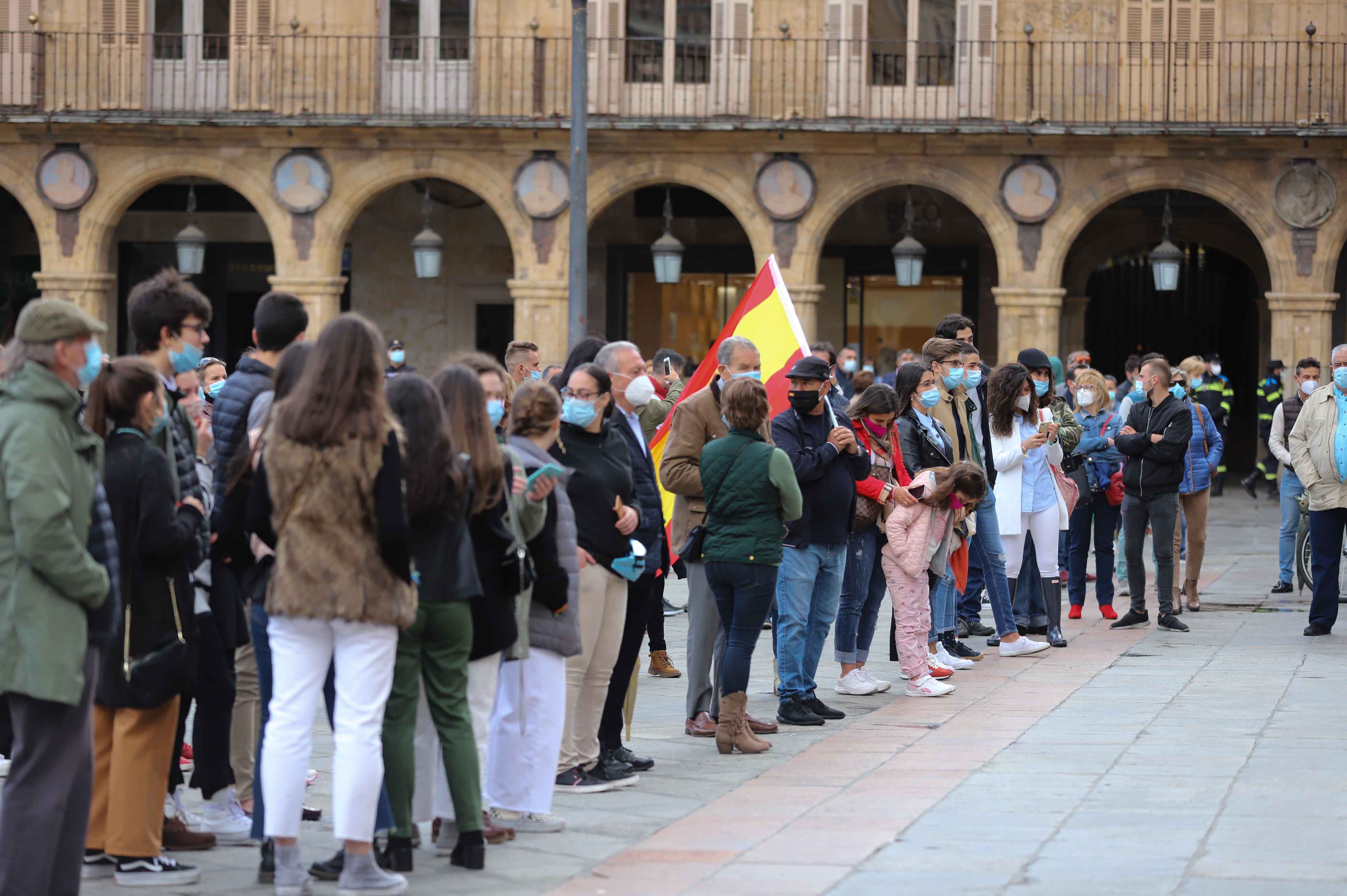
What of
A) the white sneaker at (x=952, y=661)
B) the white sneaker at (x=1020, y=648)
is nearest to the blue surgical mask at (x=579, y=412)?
the white sneaker at (x=952, y=661)

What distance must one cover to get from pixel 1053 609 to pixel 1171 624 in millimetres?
1263

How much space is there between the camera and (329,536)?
18.5 feet

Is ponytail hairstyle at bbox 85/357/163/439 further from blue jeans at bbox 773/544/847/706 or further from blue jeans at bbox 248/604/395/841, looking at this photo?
blue jeans at bbox 773/544/847/706

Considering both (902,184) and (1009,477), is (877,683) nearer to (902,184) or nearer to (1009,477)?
(1009,477)

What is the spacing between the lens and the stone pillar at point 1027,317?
2453cm

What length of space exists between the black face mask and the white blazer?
2.93 m

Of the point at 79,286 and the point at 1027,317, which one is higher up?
the point at 79,286

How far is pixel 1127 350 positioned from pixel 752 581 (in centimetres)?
2244

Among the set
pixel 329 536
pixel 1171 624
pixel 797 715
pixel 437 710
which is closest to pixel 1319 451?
pixel 1171 624

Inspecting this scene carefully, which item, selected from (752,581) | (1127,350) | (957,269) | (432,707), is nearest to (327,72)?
(957,269)

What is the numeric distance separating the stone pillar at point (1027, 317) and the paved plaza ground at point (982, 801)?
45.5 feet

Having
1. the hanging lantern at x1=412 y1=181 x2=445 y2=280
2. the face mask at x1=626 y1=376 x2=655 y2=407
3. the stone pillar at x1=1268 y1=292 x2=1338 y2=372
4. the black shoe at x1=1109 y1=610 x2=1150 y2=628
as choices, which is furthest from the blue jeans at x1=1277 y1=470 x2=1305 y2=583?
the hanging lantern at x1=412 y1=181 x2=445 y2=280

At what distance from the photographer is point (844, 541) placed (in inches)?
361

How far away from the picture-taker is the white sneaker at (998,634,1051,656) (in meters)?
11.6
